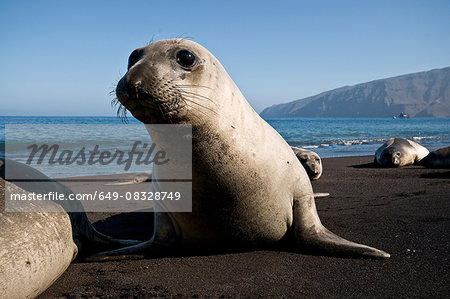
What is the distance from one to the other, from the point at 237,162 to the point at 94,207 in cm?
391

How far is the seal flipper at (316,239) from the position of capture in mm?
3400

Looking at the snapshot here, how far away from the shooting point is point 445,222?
14.0ft

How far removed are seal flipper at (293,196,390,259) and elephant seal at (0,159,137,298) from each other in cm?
184

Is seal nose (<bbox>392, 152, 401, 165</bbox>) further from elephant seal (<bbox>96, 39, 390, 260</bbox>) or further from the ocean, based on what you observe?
elephant seal (<bbox>96, 39, 390, 260</bbox>)

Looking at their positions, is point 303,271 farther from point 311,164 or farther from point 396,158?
point 396,158

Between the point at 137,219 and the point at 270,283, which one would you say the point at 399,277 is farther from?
the point at 137,219

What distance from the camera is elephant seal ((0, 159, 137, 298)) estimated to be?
8.17 feet

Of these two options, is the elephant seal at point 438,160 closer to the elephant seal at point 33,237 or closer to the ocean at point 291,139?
the ocean at point 291,139

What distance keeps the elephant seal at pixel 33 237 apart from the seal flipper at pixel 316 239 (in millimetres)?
1842

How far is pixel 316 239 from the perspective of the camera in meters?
3.62

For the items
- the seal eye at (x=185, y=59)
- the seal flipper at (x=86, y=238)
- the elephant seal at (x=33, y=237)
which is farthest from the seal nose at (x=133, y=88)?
the seal flipper at (x=86, y=238)

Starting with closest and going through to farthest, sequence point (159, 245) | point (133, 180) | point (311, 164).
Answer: point (159, 245), point (311, 164), point (133, 180)

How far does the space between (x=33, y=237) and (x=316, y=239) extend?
2175 mm

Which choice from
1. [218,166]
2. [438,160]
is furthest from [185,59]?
[438,160]
